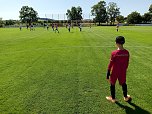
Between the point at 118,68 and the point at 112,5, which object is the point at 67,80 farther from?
the point at 112,5

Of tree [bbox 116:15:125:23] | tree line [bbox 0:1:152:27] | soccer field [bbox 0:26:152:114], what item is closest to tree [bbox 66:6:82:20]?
tree line [bbox 0:1:152:27]

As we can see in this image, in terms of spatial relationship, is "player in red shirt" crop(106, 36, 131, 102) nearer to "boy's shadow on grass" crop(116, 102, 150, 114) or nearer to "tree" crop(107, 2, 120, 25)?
"boy's shadow on grass" crop(116, 102, 150, 114)

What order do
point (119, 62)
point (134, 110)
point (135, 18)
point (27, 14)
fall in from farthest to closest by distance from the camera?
1. point (27, 14)
2. point (135, 18)
3. point (119, 62)
4. point (134, 110)

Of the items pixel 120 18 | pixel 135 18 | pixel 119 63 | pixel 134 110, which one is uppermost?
pixel 119 63

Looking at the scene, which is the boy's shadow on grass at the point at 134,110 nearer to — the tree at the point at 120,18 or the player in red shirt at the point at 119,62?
the player in red shirt at the point at 119,62

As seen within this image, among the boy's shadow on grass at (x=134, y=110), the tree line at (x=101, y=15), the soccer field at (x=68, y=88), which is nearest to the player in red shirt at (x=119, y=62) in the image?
the boy's shadow on grass at (x=134, y=110)

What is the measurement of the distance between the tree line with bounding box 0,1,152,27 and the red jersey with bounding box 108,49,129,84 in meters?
136

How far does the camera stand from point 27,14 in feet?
524

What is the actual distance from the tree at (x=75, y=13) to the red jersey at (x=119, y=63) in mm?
159546

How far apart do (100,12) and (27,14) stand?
45.6 metres

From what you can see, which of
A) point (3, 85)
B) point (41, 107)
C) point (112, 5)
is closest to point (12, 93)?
point (3, 85)

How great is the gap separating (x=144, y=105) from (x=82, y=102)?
67.0 inches

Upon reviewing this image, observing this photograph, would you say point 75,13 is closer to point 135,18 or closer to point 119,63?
point 135,18

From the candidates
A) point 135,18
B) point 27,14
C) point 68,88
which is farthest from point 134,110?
point 27,14
